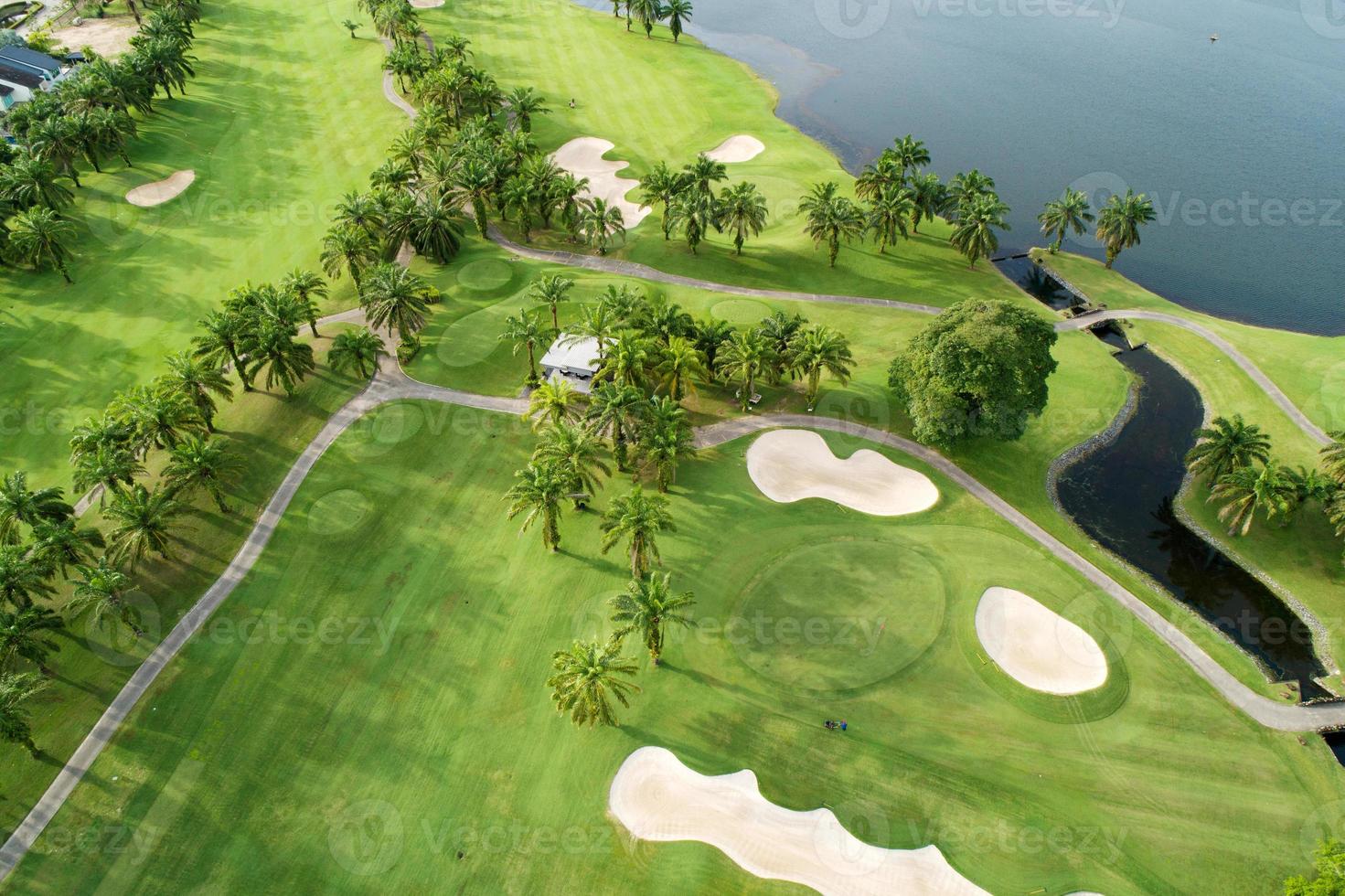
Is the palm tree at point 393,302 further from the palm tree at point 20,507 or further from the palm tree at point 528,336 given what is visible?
the palm tree at point 20,507

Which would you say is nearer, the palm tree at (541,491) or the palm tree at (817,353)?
the palm tree at (541,491)

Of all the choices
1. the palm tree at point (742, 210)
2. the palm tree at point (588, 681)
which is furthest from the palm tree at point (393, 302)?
the palm tree at point (588, 681)

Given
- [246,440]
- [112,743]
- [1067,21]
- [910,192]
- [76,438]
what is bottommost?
[112,743]

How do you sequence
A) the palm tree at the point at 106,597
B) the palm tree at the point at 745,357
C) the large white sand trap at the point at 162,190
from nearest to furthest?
the palm tree at the point at 106,597 → the palm tree at the point at 745,357 → the large white sand trap at the point at 162,190

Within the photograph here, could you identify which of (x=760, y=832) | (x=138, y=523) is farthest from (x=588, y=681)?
→ (x=138, y=523)

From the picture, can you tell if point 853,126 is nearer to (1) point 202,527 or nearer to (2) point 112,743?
(1) point 202,527

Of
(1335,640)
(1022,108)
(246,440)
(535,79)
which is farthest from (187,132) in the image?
(1335,640)
